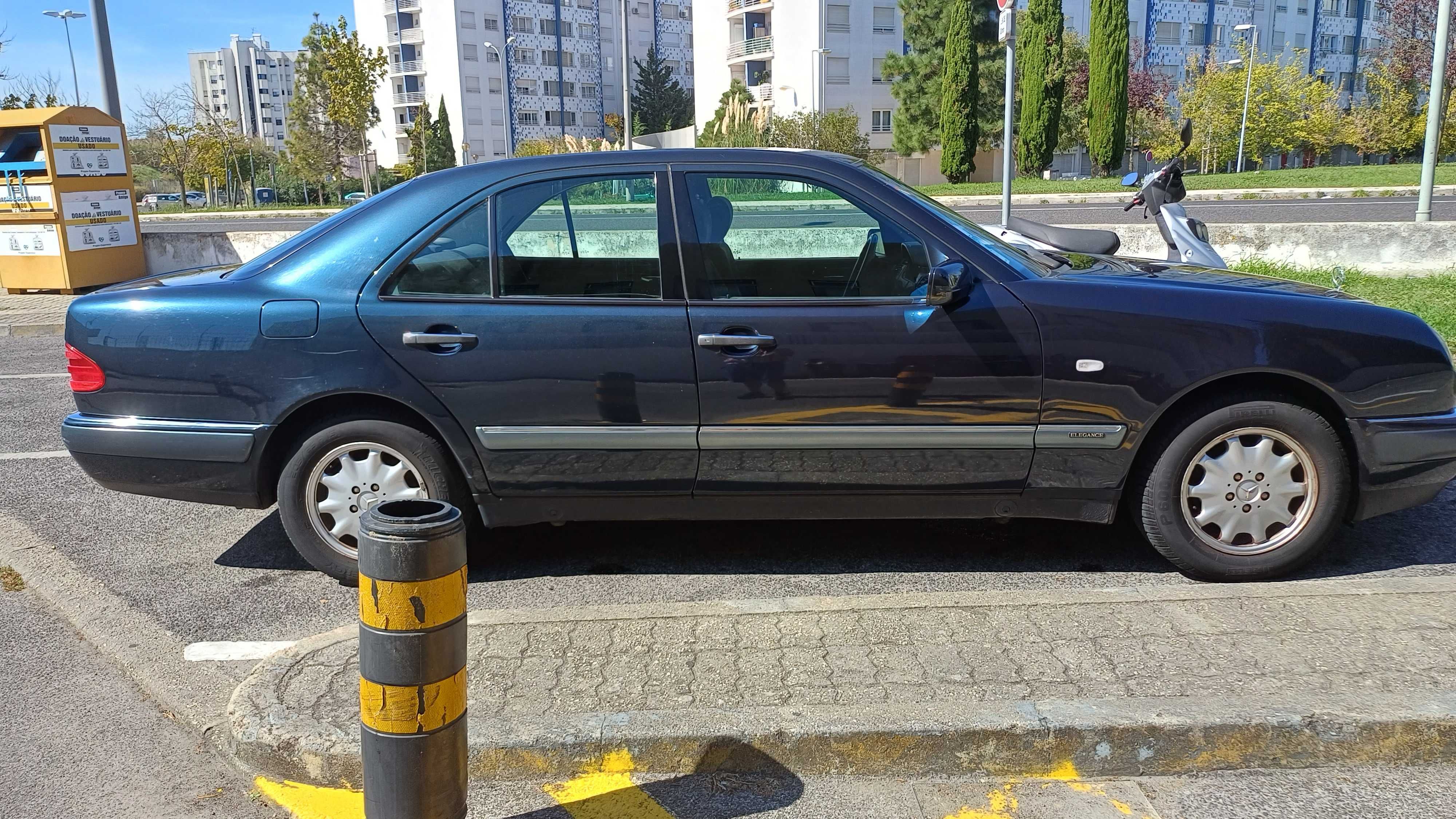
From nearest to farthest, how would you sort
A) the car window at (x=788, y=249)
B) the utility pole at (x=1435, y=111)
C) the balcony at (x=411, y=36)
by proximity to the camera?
the car window at (x=788, y=249)
the utility pole at (x=1435, y=111)
the balcony at (x=411, y=36)

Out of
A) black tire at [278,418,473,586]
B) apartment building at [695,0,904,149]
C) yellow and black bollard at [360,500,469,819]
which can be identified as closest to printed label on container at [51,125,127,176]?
black tire at [278,418,473,586]

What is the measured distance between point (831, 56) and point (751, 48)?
7.33m

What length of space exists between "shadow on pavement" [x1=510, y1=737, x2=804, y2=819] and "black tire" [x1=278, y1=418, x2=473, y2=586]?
4.91 feet

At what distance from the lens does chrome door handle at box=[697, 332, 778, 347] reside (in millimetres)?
3732

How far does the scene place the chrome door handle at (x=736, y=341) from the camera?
3732mm

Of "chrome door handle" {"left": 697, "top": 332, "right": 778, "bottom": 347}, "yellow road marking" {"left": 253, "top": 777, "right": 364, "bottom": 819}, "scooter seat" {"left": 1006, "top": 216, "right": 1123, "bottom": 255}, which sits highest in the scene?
"scooter seat" {"left": 1006, "top": 216, "right": 1123, "bottom": 255}

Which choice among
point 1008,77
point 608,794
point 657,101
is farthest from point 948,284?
point 657,101

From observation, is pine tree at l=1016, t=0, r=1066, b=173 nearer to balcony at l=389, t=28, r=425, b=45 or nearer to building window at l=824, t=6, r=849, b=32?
building window at l=824, t=6, r=849, b=32

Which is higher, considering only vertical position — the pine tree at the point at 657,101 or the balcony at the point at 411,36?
the balcony at the point at 411,36

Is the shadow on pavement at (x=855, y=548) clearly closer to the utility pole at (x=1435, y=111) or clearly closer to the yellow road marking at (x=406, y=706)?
the yellow road marking at (x=406, y=706)

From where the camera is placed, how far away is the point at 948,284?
363 cm

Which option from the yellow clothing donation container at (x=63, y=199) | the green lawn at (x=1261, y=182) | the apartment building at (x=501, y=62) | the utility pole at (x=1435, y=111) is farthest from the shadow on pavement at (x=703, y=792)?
the apartment building at (x=501, y=62)

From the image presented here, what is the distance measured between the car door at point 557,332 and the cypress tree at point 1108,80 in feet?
121

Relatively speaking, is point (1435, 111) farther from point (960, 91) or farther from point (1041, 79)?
point (960, 91)
